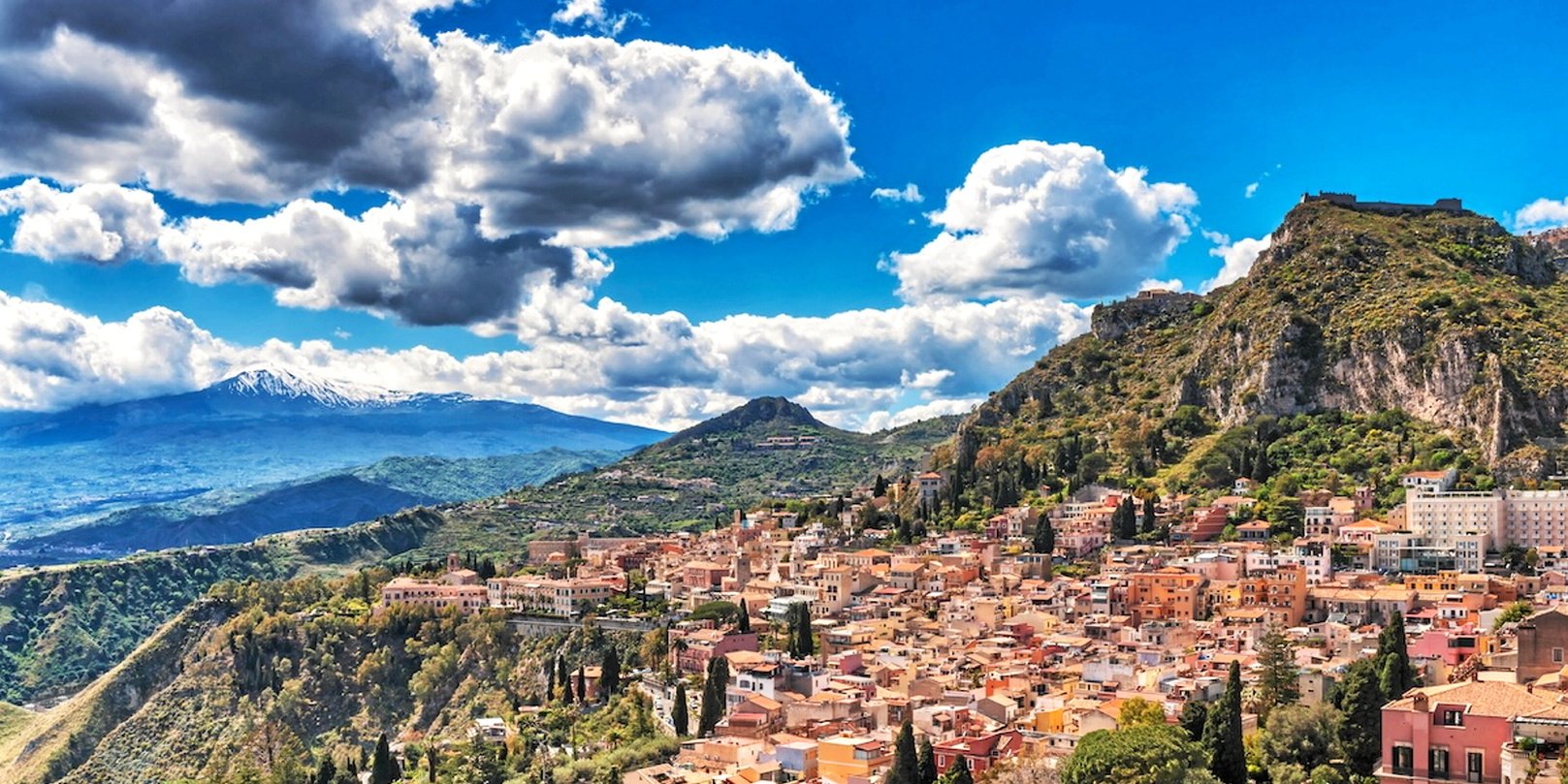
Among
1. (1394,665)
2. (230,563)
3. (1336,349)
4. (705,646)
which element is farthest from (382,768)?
(230,563)

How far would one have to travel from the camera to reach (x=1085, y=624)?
55219 mm

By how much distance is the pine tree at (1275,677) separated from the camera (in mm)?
38062

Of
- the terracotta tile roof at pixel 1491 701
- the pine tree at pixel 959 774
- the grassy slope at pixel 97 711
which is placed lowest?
the grassy slope at pixel 97 711

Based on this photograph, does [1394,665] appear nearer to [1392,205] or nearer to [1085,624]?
[1085,624]

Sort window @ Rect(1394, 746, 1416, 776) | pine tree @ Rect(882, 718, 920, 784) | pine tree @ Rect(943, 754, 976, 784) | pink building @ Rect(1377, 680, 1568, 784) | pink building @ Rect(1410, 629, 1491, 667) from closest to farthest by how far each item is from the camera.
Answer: pink building @ Rect(1377, 680, 1568, 784), window @ Rect(1394, 746, 1416, 776), pine tree @ Rect(943, 754, 976, 784), pine tree @ Rect(882, 718, 920, 784), pink building @ Rect(1410, 629, 1491, 667)

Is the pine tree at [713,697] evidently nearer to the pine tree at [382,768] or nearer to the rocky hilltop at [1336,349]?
the pine tree at [382,768]

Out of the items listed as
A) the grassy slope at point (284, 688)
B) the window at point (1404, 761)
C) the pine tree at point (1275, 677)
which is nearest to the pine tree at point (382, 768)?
the grassy slope at point (284, 688)

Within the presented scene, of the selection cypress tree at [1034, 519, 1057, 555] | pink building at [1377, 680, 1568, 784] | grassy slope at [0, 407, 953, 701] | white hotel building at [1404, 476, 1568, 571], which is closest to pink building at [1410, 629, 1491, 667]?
pink building at [1377, 680, 1568, 784]

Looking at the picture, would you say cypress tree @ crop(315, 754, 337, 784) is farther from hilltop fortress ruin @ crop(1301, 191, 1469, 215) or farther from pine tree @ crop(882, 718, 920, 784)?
hilltop fortress ruin @ crop(1301, 191, 1469, 215)

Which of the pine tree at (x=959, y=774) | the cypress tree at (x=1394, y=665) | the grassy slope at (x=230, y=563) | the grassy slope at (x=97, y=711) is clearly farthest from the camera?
the grassy slope at (x=230, y=563)

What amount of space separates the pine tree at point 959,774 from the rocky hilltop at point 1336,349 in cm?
4481

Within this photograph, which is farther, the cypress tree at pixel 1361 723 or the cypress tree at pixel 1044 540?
the cypress tree at pixel 1044 540

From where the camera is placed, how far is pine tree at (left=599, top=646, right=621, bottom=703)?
58656mm

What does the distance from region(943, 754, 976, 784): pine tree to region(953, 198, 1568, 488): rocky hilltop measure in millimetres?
44813
